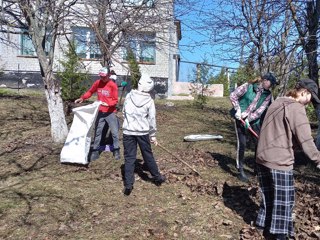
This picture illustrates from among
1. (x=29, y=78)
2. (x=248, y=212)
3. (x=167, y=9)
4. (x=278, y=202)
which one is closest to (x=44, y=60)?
(x=167, y=9)

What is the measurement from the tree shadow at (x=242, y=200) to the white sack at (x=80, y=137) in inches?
92.4

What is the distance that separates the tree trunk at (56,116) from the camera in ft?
24.8

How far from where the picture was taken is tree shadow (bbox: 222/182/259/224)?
4.66 metres

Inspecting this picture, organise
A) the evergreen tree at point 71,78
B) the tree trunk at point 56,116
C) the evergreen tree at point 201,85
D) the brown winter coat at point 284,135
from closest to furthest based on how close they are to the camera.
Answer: the brown winter coat at point 284,135 → the tree trunk at point 56,116 → the evergreen tree at point 71,78 → the evergreen tree at point 201,85

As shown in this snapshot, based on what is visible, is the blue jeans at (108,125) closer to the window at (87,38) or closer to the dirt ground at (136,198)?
the dirt ground at (136,198)

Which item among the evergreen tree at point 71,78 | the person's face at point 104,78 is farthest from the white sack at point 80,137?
the evergreen tree at point 71,78

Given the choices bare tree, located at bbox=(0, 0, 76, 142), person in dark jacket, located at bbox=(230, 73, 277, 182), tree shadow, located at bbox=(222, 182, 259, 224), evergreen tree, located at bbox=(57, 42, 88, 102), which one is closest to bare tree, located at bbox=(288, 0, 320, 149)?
person in dark jacket, located at bbox=(230, 73, 277, 182)

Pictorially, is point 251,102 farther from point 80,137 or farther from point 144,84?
point 80,137

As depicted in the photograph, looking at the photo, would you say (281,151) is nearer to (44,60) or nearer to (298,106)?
(298,106)

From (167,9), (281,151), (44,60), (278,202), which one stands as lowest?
(278,202)

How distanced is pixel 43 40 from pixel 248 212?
5.17 metres

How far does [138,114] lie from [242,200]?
1.73 m

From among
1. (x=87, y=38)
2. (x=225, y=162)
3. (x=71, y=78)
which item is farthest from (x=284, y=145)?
(x=71, y=78)

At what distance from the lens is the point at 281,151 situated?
3.75 m
